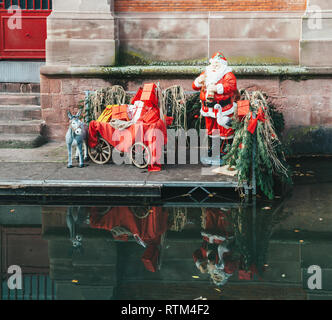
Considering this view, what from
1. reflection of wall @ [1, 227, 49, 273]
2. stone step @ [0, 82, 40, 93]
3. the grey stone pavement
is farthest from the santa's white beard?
stone step @ [0, 82, 40, 93]

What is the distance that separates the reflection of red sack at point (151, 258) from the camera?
223 inches

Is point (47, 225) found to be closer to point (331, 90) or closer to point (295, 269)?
point (295, 269)

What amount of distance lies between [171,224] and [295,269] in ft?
5.60

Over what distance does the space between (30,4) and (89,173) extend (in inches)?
190

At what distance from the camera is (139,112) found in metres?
8.72

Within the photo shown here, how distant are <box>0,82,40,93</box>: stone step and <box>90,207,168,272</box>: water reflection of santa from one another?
463cm

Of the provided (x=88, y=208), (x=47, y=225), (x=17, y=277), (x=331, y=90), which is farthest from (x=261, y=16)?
(x=17, y=277)

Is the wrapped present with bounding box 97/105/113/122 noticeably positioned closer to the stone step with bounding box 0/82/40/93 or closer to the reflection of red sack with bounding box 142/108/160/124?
the reflection of red sack with bounding box 142/108/160/124

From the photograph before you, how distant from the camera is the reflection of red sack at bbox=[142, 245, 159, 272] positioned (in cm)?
566

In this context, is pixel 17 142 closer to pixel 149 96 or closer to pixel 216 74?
pixel 149 96

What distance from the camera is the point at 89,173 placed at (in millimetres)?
8422

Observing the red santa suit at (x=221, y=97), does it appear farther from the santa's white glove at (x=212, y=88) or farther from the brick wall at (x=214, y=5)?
the brick wall at (x=214, y=5)

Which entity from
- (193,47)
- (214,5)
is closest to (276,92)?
(193,47)

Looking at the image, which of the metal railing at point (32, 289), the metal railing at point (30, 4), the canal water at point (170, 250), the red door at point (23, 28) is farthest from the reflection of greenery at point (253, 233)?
the metal railing at point (30, 4)
